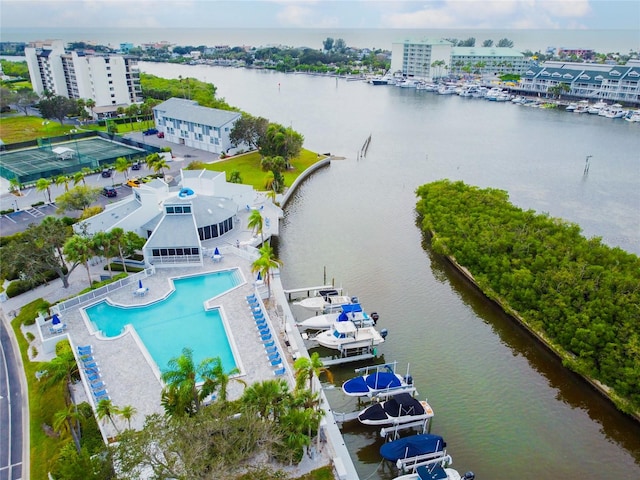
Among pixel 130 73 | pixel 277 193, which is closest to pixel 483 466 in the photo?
pixel 277 193

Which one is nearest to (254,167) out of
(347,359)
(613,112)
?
(347,359)

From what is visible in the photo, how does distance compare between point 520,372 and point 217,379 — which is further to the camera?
point 520,372

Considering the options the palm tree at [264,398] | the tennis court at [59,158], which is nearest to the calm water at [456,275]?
the palm tree at [264,398]

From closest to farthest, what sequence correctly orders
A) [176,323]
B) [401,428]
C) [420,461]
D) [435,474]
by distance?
1. [435,474]
2. [420,461]
3. [401,428]
4. [176,323]

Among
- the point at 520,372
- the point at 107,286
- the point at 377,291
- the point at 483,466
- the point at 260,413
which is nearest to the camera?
the point at 260,413

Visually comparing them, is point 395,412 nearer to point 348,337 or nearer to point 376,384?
point 376,384

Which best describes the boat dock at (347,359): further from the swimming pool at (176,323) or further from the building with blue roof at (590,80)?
the building with blue roof at (590,80)

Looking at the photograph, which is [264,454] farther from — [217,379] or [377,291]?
A: [377,291]
